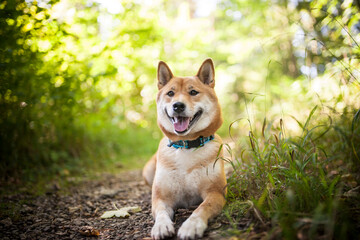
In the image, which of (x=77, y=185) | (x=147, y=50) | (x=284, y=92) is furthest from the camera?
(x=147, y=50)

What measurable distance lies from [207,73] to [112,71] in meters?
2.42

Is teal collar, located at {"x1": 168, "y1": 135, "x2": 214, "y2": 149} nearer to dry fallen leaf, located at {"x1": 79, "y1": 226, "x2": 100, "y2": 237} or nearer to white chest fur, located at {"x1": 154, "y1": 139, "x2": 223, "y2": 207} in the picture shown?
white chest fur, located at {"x1": 154, "y1": 139, "x2": 223, "y2": 207}

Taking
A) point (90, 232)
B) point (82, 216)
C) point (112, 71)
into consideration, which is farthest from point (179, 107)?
point (112, 71)

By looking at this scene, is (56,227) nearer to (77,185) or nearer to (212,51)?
(77,185)

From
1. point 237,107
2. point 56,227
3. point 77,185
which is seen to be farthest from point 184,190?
point 237,107

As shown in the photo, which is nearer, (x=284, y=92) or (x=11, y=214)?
(x=11, y=214)

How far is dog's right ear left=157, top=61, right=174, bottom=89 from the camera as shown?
9.55 feet

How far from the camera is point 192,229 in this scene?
1.77 meters

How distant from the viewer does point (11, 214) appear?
2562mm

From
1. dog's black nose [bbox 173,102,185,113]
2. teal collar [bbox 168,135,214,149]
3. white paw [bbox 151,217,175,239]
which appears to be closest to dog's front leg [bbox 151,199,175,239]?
white paw [bbox 151,217,175,239]

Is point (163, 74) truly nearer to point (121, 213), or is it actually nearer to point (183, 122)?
point (183, 122)

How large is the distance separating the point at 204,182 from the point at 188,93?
3.19 ft

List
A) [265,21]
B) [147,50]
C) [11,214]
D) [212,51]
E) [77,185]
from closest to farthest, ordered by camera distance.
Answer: [11,214], [77,185], [147,50], [265,21], [212,51]

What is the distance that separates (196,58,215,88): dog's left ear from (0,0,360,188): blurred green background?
23.9 inches
